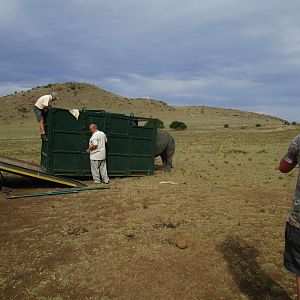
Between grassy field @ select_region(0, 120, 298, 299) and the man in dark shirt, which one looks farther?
grassy field @ select_region(0, 120, 298, 299)

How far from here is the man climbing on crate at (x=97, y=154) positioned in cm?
1020

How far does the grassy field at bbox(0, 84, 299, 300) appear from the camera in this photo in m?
4.34

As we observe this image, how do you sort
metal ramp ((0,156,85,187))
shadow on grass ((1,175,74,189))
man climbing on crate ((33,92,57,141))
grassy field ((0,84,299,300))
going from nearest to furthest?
grassy field ((0,84,299,300)), metal ramp ((0,156,85,187)), man climbing on crate ((33,92,57,141)), shadow on grass ((1,175,74,189))

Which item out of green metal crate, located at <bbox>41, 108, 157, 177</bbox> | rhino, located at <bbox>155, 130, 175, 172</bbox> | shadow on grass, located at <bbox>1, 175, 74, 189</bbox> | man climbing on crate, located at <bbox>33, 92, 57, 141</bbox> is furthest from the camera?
rhino, located at <bbox>155, 130, 175, 172</bbox>

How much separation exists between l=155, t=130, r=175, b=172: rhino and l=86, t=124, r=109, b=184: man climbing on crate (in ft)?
8.19

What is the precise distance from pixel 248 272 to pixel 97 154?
6.44 meters

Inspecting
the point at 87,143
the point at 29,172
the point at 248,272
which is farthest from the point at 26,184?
the point at 248,272

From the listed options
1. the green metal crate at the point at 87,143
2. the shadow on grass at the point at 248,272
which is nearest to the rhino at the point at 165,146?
the green metal crate at the point at 87,143

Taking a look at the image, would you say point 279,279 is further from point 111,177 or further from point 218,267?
point 111,177

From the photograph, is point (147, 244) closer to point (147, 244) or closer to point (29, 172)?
point (147, 244)

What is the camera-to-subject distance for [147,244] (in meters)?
5.64

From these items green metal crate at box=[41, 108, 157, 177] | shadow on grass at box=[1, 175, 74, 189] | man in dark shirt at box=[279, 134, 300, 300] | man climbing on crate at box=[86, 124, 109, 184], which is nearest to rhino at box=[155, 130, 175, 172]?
green metal crate at box=[41, 108, 157, 177]

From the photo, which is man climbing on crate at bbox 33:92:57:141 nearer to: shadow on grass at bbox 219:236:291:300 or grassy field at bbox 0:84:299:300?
grassy field at bbox 0:84:299:300

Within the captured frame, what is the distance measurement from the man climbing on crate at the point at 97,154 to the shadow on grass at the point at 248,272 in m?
5.40
